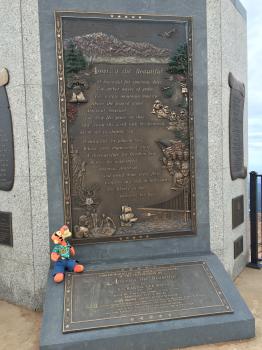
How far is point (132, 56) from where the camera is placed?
178 inches

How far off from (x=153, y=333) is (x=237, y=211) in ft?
9.60

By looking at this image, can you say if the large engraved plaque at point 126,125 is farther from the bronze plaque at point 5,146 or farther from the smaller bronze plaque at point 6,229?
the smaller bronze plaque at point 6,229

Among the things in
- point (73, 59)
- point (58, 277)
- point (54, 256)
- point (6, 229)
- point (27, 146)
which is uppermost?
point (73, 59)

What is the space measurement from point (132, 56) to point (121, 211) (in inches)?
90.3

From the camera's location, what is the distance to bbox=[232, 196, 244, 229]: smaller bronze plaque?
5.39 metres

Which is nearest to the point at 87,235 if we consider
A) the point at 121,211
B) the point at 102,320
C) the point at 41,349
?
the point at 121,211

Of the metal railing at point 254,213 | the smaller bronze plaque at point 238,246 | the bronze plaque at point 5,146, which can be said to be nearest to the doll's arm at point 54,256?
the bronze plaque at point 5,146

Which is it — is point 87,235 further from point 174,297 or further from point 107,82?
point 107,82

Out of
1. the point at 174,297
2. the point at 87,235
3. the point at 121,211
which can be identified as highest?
the point at 121,211

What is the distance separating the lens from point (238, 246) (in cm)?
569

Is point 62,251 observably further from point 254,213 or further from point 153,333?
point 254,213

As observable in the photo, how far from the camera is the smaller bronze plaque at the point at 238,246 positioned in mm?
5547

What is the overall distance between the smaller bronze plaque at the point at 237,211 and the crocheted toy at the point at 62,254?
2.78m

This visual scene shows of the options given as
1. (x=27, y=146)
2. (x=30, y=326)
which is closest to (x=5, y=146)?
(x=27, y=146)
